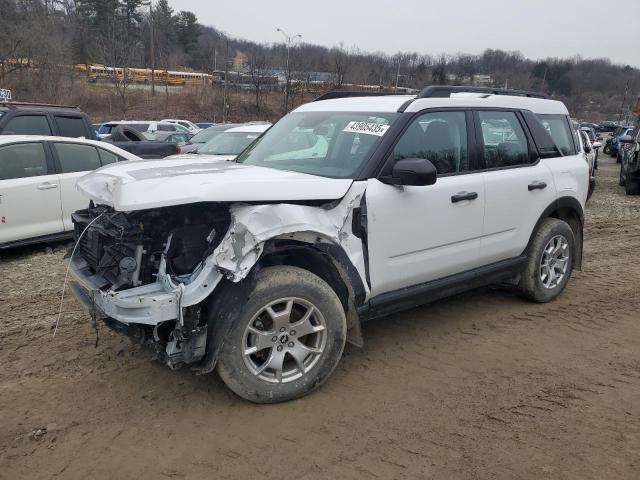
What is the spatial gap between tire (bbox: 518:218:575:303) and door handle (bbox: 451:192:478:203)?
3.85 feet

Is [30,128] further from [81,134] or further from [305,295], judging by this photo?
A: [305,295]

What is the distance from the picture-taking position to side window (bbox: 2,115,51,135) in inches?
308

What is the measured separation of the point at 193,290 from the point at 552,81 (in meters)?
91.9

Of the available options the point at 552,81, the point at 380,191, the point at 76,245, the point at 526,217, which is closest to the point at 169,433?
the point at 76,245

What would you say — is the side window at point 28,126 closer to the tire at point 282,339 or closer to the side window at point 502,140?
the tire at point 282,339

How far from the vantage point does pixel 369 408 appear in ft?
11.1

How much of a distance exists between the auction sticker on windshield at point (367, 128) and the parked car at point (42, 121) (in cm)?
603

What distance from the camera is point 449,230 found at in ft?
13.5

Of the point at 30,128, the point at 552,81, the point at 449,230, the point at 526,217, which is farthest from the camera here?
the point at 552,81

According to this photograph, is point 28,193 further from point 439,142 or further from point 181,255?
point 439,142

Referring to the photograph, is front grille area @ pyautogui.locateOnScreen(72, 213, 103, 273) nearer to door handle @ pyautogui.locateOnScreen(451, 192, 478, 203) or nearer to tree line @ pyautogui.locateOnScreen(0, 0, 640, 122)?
door handle @ pyautogui.locateOnScreen(451, 192, 478, 203)

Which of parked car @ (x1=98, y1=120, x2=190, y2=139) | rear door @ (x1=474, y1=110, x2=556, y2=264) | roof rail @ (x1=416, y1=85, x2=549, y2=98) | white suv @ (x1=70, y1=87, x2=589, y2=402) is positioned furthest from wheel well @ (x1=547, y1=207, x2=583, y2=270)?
parked car @ (x1=98, y1=120, x2=190, y2=139)

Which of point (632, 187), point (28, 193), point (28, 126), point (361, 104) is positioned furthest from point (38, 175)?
point (632, 187)

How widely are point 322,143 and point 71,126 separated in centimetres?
593
